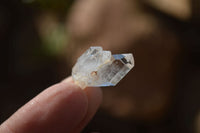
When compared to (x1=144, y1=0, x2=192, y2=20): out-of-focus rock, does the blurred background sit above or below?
below

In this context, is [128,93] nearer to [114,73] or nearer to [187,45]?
[187,45]

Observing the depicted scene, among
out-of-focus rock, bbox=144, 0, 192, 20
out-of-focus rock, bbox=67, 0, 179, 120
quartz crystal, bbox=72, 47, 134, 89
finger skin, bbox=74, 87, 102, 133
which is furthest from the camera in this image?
out-of-focus rock, bbox=144, 0, 192, 20

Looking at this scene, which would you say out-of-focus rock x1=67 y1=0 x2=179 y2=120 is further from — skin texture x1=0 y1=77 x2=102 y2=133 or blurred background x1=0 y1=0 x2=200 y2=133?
skin texture x1=0 y1=77 x2=102 y2=133

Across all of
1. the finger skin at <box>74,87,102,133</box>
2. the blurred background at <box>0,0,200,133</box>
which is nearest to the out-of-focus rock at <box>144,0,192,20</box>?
the blurred background at <box>0,0,200,133</box>

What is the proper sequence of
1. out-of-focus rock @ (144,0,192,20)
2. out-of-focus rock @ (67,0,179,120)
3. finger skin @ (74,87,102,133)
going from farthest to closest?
out-of-focus rock @ (144,0,192,20), out-of-focus rock @ (67,0,179,120), finger skin @ (74,87,102,133)

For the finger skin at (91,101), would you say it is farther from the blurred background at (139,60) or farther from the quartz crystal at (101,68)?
the blurred background at (139,60)

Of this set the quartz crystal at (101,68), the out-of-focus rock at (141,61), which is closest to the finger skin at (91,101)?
the quartz crystal at (101,68)
